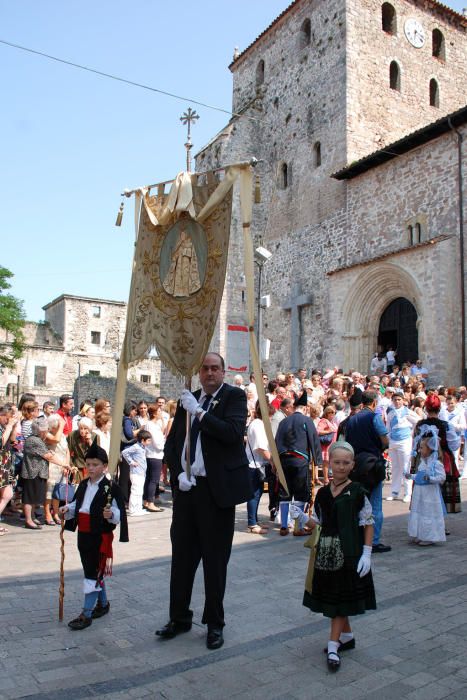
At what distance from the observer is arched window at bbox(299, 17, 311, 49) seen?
25.4 meters

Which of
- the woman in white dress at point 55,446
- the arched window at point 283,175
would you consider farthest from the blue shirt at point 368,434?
the arched window at point 283,175

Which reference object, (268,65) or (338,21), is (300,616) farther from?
(268,65)

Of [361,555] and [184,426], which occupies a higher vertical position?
[184,426]

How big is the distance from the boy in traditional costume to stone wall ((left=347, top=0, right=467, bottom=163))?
1999 centimetres

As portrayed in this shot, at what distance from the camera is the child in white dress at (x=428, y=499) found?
22.9 feet

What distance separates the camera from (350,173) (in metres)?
21.6

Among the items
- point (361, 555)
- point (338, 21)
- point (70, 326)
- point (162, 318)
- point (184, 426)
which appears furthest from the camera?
point (70, 326)

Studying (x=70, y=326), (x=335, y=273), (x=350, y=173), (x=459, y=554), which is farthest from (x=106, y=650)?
(x=70, y=326)

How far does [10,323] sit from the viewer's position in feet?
133

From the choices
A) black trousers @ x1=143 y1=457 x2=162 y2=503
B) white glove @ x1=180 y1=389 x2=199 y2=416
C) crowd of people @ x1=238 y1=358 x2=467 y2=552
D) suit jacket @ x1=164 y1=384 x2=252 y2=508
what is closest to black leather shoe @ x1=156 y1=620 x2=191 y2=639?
suit jacket @ x1=164 y1=384 x2=252 y2=508

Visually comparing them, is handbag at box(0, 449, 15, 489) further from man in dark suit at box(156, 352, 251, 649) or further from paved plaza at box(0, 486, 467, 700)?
man in dark suit at box(156, 352, 251, 649)

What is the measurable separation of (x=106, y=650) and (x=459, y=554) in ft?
14.0

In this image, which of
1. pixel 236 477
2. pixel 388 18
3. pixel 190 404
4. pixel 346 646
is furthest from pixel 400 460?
pixel 388 18

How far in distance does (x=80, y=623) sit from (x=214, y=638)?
1070 mm
